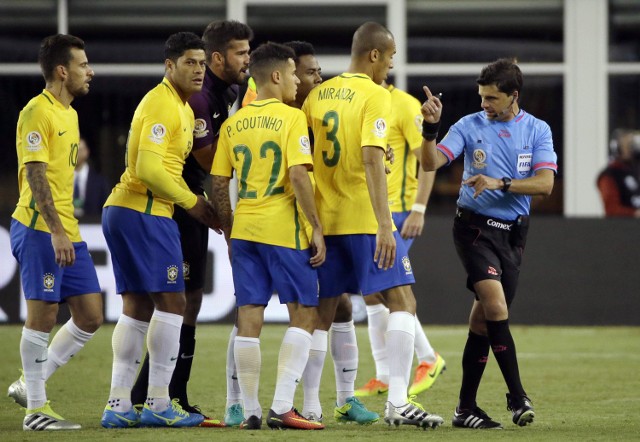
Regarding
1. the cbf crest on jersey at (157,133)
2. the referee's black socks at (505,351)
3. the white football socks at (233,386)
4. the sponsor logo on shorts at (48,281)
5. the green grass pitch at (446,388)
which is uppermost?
the cbf crest on jersey at (157,133)

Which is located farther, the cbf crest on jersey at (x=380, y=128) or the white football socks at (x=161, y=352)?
the white football socks at (x=161, y=352)

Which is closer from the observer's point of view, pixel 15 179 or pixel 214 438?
pixel 214 438

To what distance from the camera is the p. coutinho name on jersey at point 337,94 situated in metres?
6.79

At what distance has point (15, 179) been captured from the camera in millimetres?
16719

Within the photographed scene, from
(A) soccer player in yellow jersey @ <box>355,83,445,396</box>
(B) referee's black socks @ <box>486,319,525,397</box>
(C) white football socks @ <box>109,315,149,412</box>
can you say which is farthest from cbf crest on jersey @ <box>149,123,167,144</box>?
(A) soccer player in yellow jersey @ <box>355,83,445,396</box>

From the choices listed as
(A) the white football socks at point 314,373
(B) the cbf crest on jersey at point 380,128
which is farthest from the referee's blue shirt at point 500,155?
(A) the white football socks at point 314,373

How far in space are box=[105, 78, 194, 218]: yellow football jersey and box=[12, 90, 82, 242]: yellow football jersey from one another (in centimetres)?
27

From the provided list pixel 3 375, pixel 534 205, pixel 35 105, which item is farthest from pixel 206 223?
pixel 534 205

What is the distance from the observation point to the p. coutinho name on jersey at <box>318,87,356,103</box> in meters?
6.79

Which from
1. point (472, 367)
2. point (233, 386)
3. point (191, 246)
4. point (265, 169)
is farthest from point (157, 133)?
point (472, 367)

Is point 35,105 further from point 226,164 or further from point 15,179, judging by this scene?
point 15,179

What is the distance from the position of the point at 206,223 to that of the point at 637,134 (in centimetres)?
1082

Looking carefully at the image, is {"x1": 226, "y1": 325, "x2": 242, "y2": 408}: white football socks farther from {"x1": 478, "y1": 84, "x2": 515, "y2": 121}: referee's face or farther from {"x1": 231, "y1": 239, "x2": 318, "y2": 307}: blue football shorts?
{"x1": 478, "y1": 84, "x2": 515, "y2": 121}: referee's face

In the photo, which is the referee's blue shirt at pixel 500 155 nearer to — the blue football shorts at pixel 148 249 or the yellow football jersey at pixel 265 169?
the yellow football jersey at pixel 265 169
